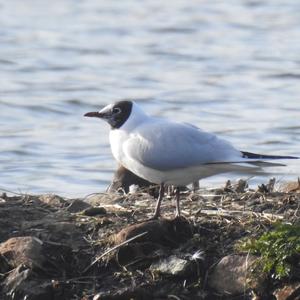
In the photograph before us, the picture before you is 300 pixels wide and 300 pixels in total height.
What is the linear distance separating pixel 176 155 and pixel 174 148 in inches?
1.8

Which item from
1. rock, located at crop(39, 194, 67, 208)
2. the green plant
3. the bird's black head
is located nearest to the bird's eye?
the bird's black head

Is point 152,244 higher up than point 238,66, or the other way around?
point 152,244

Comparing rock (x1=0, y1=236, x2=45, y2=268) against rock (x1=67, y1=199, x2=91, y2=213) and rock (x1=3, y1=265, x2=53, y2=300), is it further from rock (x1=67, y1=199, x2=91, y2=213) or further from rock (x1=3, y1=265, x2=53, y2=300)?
rock (x1=67, y1=199, x2=91, y2=213)

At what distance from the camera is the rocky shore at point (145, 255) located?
267 inches

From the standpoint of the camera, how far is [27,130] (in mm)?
13516

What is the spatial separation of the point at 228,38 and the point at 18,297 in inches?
497

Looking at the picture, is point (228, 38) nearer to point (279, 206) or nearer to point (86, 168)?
point (86, 168)

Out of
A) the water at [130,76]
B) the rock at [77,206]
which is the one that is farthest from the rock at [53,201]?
the water at [130,76]

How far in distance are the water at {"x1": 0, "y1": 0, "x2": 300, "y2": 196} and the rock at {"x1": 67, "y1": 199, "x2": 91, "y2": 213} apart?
2.51m

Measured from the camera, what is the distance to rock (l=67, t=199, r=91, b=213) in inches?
317

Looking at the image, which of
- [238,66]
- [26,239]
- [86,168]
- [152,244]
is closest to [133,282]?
[152,244]

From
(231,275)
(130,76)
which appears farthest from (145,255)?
(130,76)

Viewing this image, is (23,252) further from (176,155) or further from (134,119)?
(134,119)

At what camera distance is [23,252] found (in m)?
7.07
